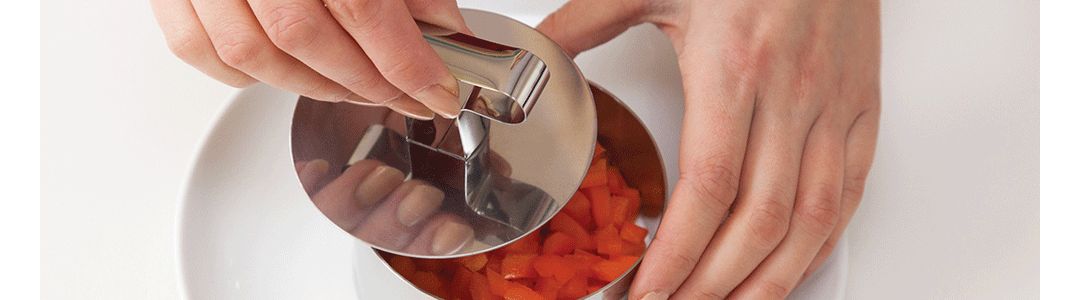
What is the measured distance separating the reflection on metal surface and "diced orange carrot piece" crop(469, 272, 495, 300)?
9 centimetres

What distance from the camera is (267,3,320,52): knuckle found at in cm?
47

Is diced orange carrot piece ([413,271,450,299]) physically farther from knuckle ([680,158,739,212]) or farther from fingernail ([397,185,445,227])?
knuckle ([680,158,739,212])

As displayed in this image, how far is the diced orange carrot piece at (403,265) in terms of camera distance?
2.22ft

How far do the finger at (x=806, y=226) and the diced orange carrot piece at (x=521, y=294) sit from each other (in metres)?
0.20

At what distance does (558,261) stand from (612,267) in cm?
5

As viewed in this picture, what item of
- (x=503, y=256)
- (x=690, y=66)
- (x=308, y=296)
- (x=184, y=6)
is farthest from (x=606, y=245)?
(x=184, y=6)

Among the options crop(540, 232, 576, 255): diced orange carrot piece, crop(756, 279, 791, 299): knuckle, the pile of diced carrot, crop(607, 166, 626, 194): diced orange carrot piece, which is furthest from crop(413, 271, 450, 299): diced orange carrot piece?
crop(756, 279, 791, 299): knuckle

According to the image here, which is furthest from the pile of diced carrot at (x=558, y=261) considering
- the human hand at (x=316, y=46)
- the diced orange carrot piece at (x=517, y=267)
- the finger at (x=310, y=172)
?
the human hand at (x=316, y=46)

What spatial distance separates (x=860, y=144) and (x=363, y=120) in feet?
1.72

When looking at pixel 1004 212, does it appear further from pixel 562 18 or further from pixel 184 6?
pixel 184 6

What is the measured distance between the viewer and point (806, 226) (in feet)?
2.33

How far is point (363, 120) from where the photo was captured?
0.69 m

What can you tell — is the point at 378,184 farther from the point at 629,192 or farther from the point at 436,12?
the point at 629,192

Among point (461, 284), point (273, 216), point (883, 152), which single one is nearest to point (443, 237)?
point (461, 284)
